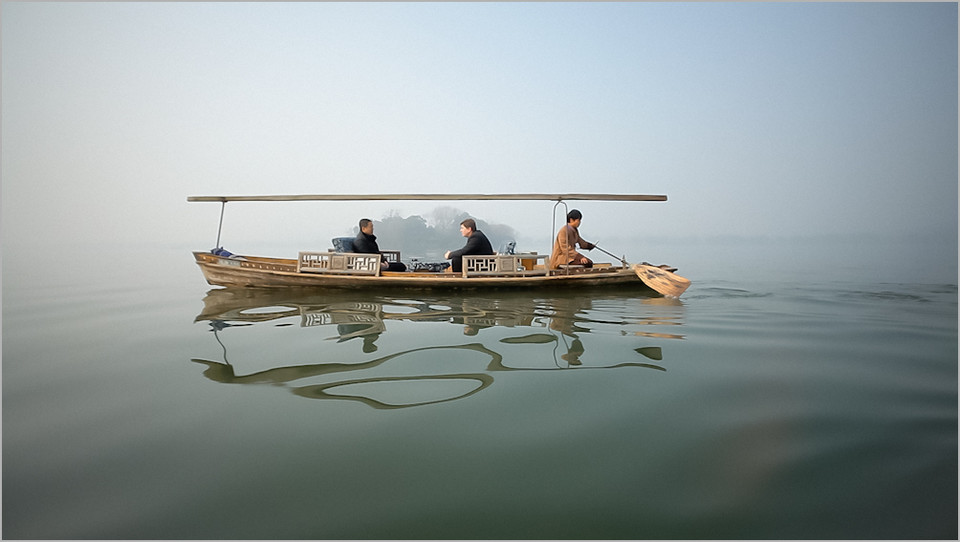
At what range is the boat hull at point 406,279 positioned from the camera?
29.3ft

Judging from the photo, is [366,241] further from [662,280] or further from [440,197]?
[662,280]

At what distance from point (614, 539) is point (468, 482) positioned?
2.40 feet

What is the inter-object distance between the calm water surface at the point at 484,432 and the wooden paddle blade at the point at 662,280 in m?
2.71

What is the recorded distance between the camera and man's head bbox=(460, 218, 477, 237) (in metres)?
9.45

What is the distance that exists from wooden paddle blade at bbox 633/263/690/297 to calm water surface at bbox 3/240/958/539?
2711mm

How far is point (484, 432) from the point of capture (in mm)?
2689

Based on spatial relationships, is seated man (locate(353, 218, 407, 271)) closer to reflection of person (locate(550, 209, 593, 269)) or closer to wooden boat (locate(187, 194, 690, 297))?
wooden boat (locate(187, 194, 690, 297))

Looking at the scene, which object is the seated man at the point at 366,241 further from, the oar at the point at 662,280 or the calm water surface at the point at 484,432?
the oar at the point at 662,280

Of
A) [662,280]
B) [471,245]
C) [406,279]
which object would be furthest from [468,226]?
[662,280]

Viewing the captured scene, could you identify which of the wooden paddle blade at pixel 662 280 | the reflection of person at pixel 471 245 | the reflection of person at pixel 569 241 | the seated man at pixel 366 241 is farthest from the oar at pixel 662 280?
the seated man at pixel 366 241

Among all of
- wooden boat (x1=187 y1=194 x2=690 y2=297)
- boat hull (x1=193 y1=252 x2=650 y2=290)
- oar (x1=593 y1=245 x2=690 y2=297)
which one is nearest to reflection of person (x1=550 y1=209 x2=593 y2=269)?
wooden boat (x1=187 y1=194 x2=690 y2=297)

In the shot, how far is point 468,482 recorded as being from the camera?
217 cm

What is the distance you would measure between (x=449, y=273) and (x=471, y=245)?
80cm

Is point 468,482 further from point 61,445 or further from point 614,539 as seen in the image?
point 61,445
